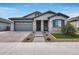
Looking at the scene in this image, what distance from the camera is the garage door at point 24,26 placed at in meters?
20.6

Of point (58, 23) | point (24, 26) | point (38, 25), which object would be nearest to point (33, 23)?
point (38, 25)

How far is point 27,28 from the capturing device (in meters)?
20.5

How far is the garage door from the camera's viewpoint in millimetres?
20641

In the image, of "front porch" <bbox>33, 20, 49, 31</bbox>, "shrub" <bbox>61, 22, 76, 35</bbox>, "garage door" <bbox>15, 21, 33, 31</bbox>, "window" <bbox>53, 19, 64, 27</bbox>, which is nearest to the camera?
"shrub" <bbox>61, 22, 76, 35</bbox>

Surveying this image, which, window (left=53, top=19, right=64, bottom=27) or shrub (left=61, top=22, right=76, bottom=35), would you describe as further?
window (left=53, top=19, right=64, bottom=27)

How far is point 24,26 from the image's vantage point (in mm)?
21062

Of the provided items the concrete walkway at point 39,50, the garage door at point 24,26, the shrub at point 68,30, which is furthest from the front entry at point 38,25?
the concrete walkway at point 39,50

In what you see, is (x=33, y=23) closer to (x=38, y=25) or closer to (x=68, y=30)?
(x=38, y=25)

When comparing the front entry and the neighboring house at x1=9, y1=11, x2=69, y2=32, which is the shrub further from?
the front entry

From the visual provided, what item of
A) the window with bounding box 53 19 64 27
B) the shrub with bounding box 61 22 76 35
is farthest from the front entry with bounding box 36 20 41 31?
the shrub with bounding box 61 22 76 35

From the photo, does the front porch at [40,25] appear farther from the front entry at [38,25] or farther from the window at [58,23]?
the window at [58,23]

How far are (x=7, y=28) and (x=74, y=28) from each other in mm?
12991

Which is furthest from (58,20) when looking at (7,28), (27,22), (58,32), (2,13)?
(7,28)
